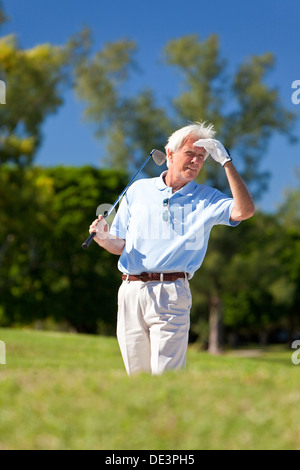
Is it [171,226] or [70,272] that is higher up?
[171,226]

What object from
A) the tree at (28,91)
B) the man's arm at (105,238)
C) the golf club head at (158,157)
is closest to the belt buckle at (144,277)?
the man's arm at (105,238)

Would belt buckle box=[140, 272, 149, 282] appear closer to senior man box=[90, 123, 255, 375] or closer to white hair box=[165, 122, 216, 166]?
senior man box=[90, 123, 255, 375]

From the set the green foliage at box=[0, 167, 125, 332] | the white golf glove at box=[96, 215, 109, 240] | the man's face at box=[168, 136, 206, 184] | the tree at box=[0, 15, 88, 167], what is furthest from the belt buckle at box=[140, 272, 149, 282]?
the green foliage at box=[0, 167, 125, 332]

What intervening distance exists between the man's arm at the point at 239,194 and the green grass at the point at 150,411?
107cm

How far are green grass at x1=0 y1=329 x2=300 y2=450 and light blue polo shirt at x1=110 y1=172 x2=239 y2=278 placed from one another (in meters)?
0.83

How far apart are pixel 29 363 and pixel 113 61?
1658cm

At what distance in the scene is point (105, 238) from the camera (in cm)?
467

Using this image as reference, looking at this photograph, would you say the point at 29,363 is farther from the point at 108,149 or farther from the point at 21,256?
the point at 21,256

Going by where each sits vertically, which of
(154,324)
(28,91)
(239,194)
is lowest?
(154,324)

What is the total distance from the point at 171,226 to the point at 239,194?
1.69 ft

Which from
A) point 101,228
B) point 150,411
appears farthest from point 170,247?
point 150,411

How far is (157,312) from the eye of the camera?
420 cm

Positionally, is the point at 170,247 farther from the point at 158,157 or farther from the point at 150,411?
the point at 150,411

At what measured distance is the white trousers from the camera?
4.21 metres
